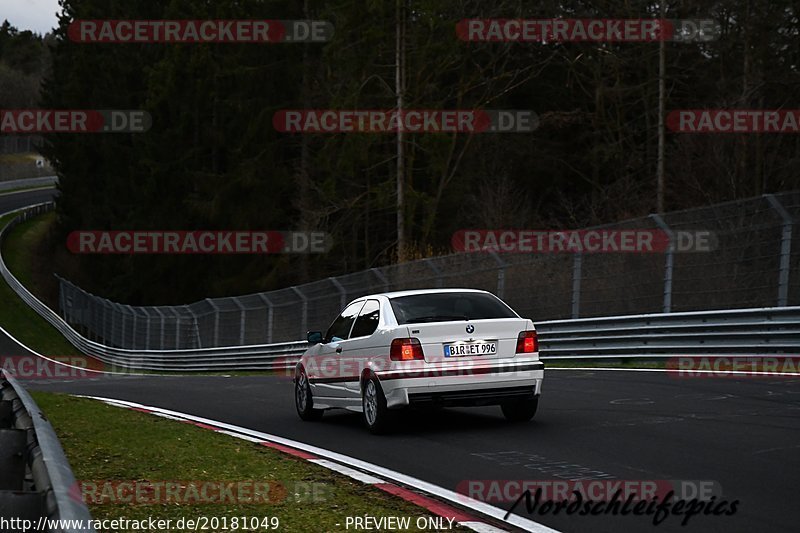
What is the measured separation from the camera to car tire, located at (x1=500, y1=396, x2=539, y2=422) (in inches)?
452

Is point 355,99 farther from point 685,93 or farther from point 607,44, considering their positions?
point 685,93

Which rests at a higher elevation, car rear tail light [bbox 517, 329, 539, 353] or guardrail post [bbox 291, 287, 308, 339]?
car rear tail light [bbox 517, 329, 539, 353]

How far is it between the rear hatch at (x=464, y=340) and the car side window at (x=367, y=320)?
80 cm

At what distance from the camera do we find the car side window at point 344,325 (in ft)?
41.7

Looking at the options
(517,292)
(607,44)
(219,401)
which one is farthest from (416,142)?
(219,401)

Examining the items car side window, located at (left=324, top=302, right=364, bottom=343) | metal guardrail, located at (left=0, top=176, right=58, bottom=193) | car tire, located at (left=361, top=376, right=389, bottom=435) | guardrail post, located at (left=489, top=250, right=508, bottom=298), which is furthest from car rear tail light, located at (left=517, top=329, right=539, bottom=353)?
metal guardrail, located at (left=0, top=176, right=58, bottom=193)

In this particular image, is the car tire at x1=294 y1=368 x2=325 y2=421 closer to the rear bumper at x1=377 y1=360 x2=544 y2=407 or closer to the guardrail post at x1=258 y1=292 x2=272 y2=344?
the rear bumper at x1=377 y1=360 x2=544 y2=407

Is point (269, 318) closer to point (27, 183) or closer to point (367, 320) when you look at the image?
point (367, 320)

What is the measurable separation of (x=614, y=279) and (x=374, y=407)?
10401 mm

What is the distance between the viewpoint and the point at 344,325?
1294 cm

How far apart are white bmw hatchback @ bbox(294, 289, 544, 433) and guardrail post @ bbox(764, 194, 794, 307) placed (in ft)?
22.2

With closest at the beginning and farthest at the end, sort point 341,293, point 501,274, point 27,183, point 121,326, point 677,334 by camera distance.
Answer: point 677,334 → point 501,274 → point 341,293 → point 121,326 → point 27,183

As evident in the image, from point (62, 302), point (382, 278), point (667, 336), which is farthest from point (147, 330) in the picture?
point (667, 336)

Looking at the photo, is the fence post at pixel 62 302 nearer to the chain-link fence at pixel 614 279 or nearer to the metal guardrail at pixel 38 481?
the chain-link fence at pixel 614 279
